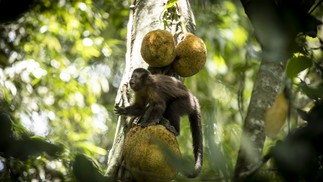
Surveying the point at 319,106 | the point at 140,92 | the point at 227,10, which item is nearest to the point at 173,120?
the point at 140,92

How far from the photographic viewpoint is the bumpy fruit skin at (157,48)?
305cm

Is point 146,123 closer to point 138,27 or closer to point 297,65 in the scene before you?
point 138,27

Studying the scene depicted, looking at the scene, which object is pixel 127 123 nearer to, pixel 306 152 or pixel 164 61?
pixel 164 61

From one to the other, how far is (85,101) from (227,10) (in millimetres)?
2558

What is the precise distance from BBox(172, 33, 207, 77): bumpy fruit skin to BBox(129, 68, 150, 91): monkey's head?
0.70ft

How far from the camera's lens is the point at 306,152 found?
103 cm

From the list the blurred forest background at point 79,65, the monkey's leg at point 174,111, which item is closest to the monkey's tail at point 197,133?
the monkey's leg at point 174,111

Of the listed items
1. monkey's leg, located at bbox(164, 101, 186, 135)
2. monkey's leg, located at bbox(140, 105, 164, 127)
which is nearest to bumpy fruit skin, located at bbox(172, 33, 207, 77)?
monkey's leg, located at bbox(140, 105, 164, 127)

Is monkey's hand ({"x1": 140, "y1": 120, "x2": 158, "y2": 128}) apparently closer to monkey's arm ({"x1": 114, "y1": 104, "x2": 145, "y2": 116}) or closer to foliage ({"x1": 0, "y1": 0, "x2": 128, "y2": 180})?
monkey's arm ({"x1": 114, "y1": 104, "x2": 145, "y2": 116})

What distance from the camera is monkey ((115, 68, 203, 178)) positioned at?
326cm

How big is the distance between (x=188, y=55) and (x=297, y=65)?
1929mm

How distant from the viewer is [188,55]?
10.6 ft

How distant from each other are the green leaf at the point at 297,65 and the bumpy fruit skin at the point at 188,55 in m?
1.90

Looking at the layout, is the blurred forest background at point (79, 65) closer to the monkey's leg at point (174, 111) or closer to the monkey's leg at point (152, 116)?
the monkey's leg at point (174, 111)
